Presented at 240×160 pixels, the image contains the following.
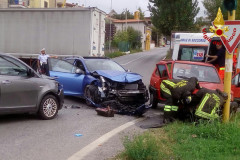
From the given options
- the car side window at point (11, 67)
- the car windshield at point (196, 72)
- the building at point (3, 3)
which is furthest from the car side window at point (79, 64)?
the building at point (3, 3)

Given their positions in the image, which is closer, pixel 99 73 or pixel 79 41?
pixel 99 73

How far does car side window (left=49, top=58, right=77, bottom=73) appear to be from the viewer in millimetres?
11466

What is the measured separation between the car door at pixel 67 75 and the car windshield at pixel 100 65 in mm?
426

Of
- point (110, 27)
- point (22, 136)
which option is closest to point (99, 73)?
point (22, 136)

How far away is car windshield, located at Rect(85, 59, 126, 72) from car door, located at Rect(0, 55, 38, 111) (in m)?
3.21

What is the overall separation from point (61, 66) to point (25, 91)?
4064 millimetres

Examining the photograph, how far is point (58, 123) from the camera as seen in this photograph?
8.14 metres

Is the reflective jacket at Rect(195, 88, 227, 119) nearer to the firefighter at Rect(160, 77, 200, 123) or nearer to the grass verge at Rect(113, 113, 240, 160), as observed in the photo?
the grass verge at Rect(113, 113, 240, 160)

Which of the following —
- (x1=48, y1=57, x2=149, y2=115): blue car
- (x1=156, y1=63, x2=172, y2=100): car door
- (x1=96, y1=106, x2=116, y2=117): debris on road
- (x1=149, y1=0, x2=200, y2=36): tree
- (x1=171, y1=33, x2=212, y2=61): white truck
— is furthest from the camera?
(x1=149, y1=0, x2=200, y2=36): tree

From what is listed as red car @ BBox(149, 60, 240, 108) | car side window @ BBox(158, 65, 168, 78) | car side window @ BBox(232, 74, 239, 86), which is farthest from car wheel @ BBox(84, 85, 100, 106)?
car side window @ BBox(232, 74, 239, 86)

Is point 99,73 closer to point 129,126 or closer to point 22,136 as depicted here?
point 129,126

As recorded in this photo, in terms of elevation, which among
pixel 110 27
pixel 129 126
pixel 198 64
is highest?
pixel 110 27

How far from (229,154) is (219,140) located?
76 cm

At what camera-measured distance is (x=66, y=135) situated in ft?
23.1
